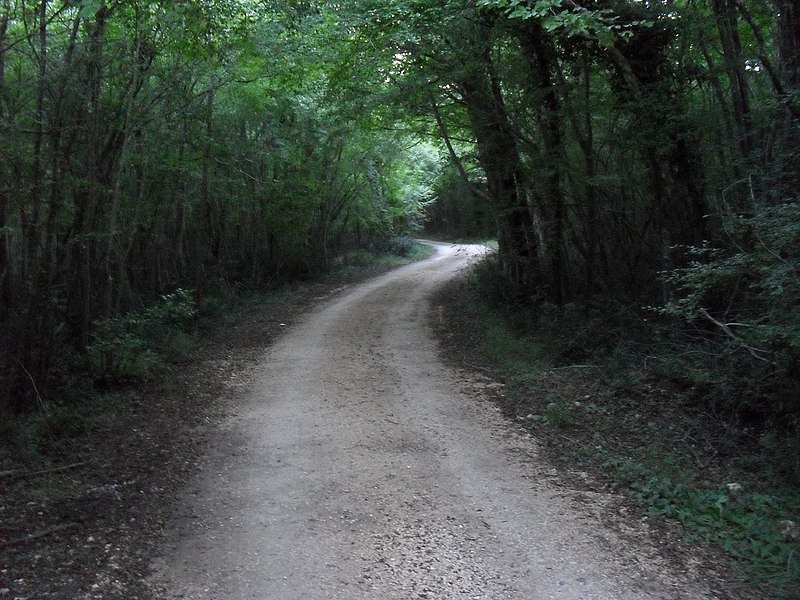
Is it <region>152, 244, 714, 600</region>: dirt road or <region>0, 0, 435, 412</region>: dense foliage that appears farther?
<region>0, 0, 435, 412</region>: dense foliage

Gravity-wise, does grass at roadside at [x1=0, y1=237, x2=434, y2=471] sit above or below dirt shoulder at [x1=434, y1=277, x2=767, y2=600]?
above

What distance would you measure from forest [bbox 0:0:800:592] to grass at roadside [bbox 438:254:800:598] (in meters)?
0.26

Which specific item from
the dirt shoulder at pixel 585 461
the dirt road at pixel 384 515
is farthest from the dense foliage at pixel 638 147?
the dirt road at pixel 384 515

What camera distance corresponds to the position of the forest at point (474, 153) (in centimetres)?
732

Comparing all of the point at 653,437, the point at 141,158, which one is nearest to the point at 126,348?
the point at 141,158

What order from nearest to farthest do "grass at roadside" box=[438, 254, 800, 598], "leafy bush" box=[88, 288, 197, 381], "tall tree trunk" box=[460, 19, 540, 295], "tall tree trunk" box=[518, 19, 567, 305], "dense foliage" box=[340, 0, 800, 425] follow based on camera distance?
"grass at roadside" box=[438, 254, 800, 598]
"dense foliage" box=[340, 0, 800, 425]
"leafy bush" box=[88, 288, 197, 381]
"tall tree trunk" box=[518, 19, 567, 305]
"tall tree trunk" box=[460, 19, 540, 295]

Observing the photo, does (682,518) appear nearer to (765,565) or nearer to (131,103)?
(765,565)

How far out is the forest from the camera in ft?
24.0

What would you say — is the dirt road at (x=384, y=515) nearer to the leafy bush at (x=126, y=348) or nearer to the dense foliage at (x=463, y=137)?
the leafy bush at (x=126, y=348)

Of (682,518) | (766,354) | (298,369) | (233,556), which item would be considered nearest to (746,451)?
(766,354)

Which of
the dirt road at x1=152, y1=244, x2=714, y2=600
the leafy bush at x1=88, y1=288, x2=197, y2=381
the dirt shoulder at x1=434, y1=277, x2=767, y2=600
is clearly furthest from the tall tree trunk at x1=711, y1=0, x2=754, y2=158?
the leafy bush at x1=88, y1=288, x2=197, y2=381

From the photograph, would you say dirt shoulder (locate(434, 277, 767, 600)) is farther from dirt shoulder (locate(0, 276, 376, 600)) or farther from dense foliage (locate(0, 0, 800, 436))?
dirt shoulder (locate(0, 276, 376, 600))

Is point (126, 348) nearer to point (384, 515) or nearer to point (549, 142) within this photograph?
point (384, 515)

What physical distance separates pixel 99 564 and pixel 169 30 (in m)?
8.42
